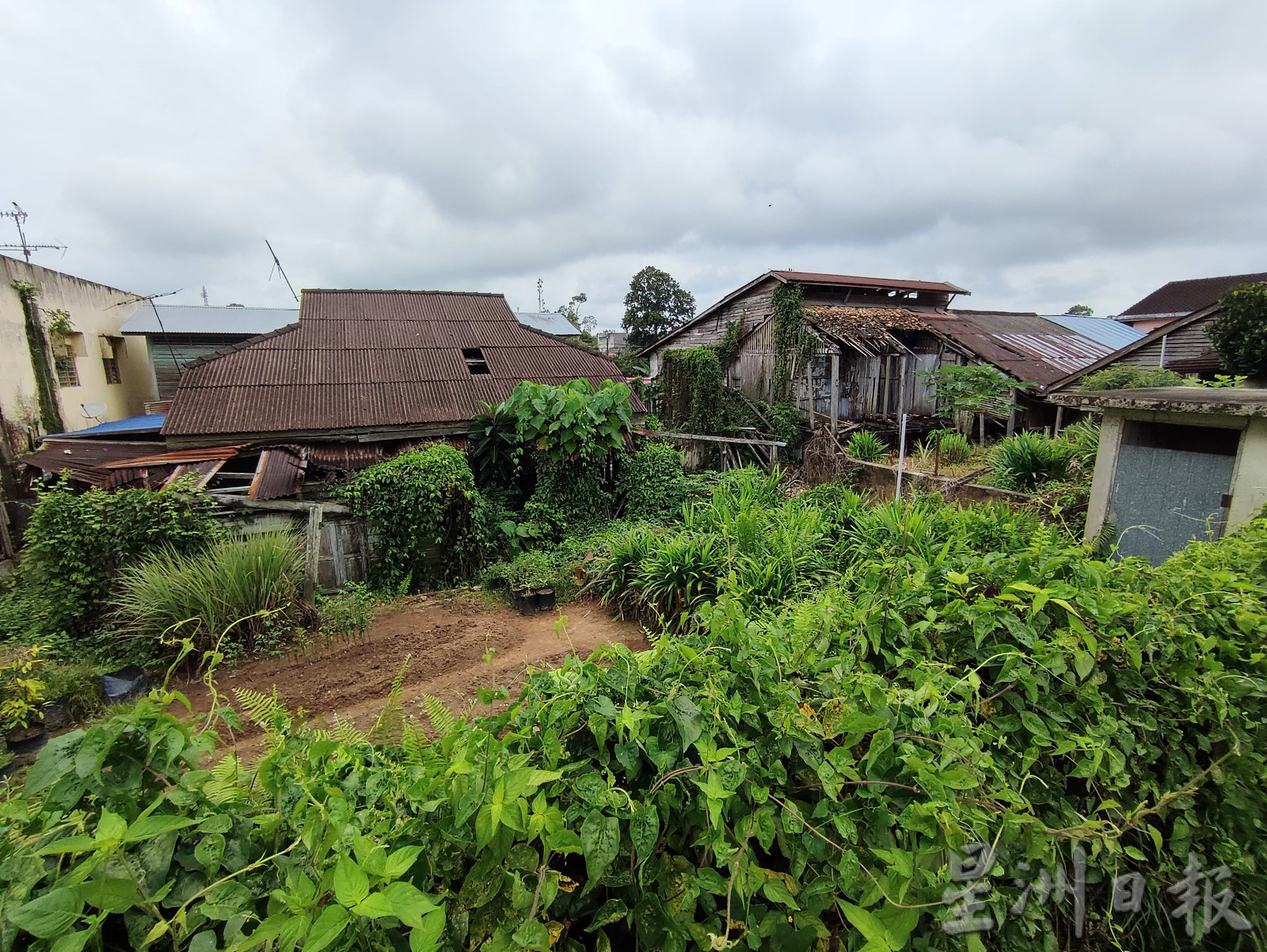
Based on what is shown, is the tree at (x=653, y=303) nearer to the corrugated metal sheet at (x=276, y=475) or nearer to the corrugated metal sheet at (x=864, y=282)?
the corrugated metal sheet at (x=864, y=282)

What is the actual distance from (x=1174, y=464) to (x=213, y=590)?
8803 mm

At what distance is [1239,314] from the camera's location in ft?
30.8

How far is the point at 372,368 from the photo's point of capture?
9656 mm

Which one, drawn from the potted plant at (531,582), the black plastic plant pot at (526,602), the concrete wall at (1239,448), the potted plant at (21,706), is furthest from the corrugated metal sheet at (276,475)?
the concrete wall at (1239,448)

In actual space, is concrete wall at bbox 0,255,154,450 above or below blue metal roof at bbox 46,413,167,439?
above

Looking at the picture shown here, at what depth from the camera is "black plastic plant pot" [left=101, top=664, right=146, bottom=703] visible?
476 cm

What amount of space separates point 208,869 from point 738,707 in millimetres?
965

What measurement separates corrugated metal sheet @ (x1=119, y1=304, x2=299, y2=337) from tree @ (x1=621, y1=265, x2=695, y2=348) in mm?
18197

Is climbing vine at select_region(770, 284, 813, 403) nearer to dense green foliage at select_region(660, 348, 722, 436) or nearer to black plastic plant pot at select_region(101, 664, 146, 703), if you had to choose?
dense green foliage at select_region(660, 348, 722, 436)

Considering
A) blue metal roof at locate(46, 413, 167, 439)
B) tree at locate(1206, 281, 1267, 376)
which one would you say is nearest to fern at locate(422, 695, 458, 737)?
blue metal roof at locate(46, 413, 167, 439)

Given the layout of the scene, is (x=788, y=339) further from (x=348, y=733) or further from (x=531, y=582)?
(x=348, y=733)

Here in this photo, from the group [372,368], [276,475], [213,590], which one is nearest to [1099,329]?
[372,368]

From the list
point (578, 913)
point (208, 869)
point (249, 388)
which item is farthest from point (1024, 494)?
point (249, 388)

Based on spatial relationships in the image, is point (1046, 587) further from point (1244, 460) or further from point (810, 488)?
point (810, 488)
